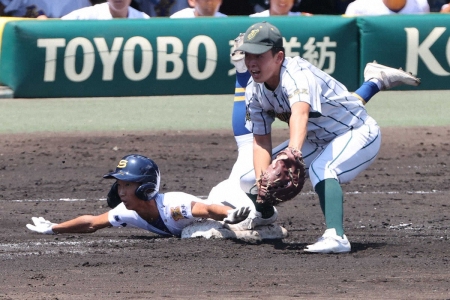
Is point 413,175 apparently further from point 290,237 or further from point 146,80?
point 146,80

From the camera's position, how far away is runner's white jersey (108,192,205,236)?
568 cm

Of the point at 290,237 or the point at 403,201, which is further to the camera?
the point at 403,201

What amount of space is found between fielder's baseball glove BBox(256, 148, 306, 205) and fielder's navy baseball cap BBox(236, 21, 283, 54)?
0.57m

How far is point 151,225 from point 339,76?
17.2 feet

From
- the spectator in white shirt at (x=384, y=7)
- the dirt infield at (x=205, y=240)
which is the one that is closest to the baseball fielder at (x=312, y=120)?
the dirt infield at (x=205, y=240)

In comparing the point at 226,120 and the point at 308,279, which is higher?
the point at 308,279

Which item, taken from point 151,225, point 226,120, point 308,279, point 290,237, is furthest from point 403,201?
point 226,120

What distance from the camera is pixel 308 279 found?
15.3ft

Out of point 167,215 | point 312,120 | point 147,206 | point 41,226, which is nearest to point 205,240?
point 167,215

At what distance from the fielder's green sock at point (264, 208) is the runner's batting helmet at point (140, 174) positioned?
597mm

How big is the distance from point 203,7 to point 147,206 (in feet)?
17.3

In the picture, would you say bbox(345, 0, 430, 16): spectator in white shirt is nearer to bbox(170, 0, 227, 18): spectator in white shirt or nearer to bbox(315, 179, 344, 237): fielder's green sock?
bbox(170, 0, 227, 18): spectator in white shirt

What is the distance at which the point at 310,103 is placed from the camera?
5.04 m

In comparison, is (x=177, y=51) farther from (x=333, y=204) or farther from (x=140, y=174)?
(x=333, y=204)
